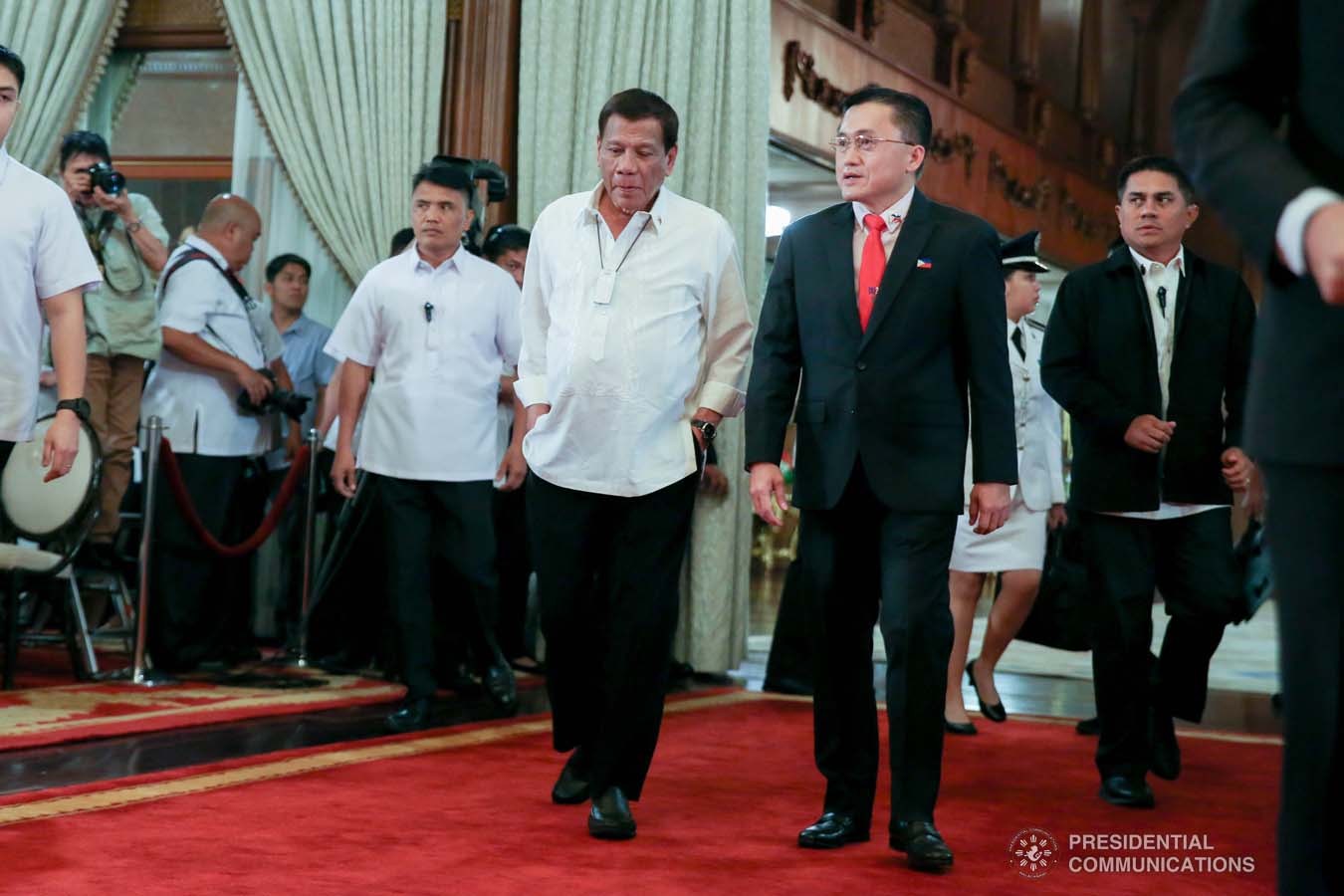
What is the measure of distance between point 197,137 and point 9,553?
119 inches

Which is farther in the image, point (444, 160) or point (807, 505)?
point (444, 160)

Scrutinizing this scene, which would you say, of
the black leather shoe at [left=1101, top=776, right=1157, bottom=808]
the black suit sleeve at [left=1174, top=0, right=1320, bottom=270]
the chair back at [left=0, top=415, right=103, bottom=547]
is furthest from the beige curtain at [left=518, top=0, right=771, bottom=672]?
the black suit sleeve at [left=1174, top=0, right=1320, bottom=270]

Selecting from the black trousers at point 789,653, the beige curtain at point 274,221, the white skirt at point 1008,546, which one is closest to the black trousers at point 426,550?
the black trousers at point 789,653

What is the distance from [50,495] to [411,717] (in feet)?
4.73

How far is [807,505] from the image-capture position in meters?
3.15

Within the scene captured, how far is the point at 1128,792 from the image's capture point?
3658 millimetres

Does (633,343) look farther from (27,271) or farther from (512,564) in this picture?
(512,564)

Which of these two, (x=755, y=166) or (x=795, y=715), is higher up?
(x=755, y=166)

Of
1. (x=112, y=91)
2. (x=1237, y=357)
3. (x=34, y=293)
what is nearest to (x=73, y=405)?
(x=34, y=293)

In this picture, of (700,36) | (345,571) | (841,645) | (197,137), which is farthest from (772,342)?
(197,137)

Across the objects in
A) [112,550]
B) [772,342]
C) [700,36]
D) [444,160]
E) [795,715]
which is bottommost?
[795,715]

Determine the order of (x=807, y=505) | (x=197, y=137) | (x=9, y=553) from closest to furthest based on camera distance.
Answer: (x=807, y=505) → (x=9, y=553) → (x=197, y=137)

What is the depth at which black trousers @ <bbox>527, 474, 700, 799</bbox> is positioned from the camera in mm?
3260

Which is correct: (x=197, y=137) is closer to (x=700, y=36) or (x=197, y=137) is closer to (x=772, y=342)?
(x=700, y=36)
